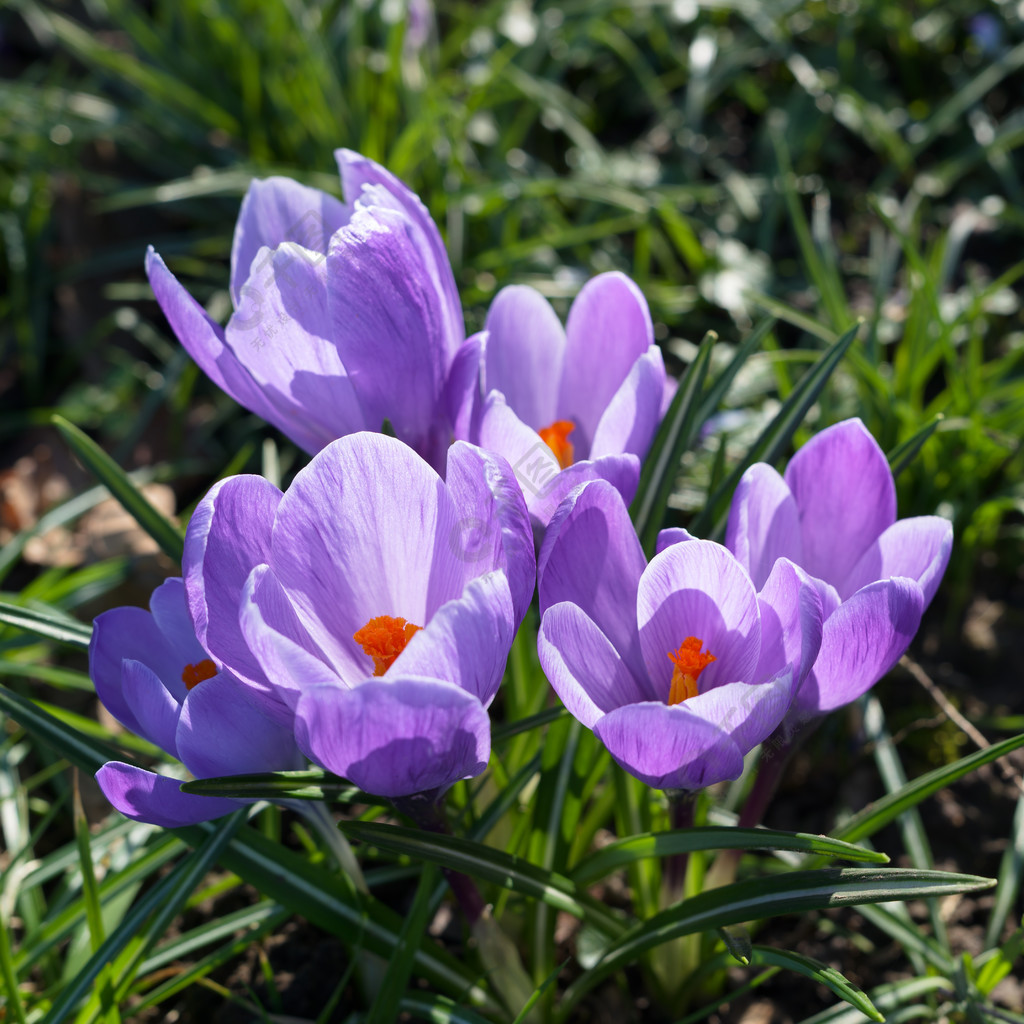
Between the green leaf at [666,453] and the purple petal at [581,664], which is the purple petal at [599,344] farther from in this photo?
the purple petal at [581,664]

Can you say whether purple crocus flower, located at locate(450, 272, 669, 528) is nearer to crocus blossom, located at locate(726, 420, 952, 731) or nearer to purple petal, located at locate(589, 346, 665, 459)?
purple petal, located at locate(589, 346, 665, 459)

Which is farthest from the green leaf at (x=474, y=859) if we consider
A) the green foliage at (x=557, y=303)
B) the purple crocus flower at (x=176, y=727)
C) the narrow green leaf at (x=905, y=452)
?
the narrow green leaf at (x=905, y=452)

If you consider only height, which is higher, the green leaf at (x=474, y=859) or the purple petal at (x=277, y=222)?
the purple petal at (x=277, y=222)

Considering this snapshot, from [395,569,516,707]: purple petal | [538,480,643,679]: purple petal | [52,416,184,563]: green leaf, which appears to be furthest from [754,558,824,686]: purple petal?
[52,416,184,563]: green leaf

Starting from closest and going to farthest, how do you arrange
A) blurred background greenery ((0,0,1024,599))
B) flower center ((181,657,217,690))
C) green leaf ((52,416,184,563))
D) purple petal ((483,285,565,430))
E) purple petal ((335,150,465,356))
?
flower center ((181,657,217,690)), purple petal ((335,150,465,356)), purple petal ((483,285,565,430)), green leaf ((52,416,184,563)), blurred background greenery ((0,0,1024,599))

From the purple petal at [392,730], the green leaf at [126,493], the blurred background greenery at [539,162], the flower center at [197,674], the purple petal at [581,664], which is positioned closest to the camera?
the purple petal at [392,730]

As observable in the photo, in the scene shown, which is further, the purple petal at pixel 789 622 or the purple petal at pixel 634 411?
the purple petal at pixel 634 411
